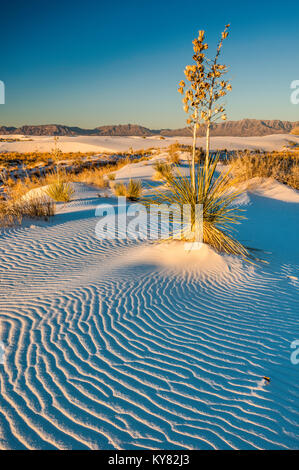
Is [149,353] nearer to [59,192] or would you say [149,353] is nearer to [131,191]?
[131,191]

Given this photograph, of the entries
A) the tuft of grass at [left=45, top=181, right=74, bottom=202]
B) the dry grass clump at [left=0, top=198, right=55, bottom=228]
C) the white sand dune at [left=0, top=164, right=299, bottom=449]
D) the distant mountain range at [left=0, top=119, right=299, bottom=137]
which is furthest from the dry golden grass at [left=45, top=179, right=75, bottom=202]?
the distant mountain range at [left=0, top=119, right=299, bottom=137]

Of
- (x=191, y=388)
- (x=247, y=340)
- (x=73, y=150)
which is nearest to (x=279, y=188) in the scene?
(x=247, y=340)

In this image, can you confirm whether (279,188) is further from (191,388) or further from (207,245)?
(191,388)

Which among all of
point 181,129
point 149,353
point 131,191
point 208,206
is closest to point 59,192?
point 131,191

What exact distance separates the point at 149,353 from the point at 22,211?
7.07m

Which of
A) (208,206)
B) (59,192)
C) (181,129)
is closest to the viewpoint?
(208,206)

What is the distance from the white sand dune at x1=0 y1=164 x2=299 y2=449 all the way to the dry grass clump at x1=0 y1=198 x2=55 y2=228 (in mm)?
2738

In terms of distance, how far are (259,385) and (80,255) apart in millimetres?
4471

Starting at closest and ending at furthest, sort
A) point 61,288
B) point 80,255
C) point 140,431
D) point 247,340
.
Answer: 1. point 140,431
2. point 247,340
3. point 61,288
4. point 80,255

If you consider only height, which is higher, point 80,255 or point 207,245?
point 207,245

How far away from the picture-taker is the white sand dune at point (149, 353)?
6.39 ft

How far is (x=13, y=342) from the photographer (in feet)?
9.89

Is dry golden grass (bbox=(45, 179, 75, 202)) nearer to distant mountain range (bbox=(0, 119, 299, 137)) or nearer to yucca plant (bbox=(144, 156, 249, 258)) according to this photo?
yucca plant (bbox=(144, 156, 249, 258))

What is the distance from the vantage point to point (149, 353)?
2734 mm
